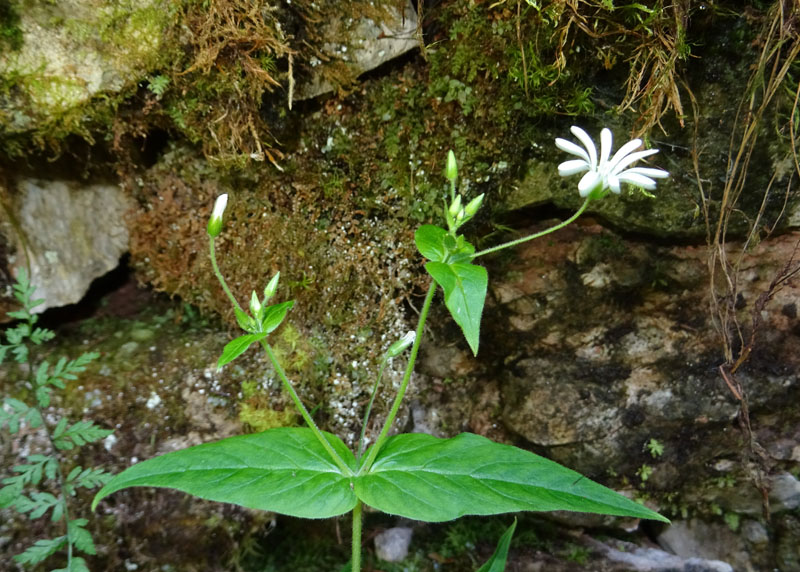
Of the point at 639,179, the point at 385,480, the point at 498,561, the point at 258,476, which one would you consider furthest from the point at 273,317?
the point at 498,561

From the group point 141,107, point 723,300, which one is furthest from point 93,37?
point 723,300

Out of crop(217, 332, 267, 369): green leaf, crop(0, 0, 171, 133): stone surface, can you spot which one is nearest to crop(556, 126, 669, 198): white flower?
crop(217, 332, 267, 369): green leaf

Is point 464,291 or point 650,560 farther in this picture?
point 650,560

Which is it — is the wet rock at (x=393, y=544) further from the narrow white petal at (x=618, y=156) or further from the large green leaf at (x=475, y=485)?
the narrow white petal at (x=618, y=156)

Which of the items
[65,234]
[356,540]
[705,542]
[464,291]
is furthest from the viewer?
[705,542]

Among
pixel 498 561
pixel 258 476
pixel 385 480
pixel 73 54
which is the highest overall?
pixel 73 54

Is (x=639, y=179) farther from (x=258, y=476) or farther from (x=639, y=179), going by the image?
(x=258, y=476)

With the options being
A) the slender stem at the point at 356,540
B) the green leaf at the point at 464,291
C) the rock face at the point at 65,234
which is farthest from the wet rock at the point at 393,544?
the rock face at the point at 65,234
